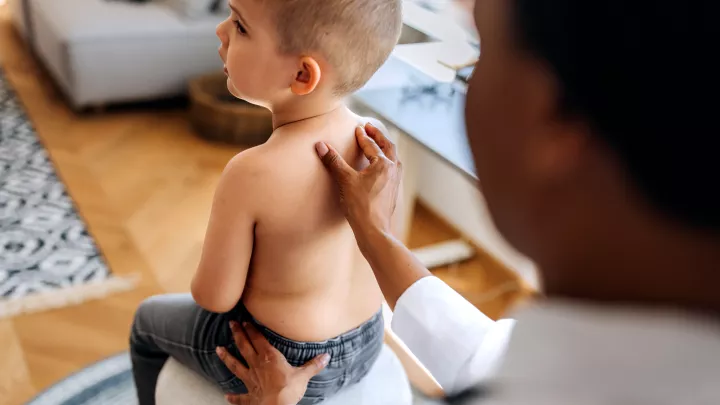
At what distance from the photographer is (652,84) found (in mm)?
311

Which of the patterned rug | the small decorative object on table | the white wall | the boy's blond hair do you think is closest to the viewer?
the boy's blond hair

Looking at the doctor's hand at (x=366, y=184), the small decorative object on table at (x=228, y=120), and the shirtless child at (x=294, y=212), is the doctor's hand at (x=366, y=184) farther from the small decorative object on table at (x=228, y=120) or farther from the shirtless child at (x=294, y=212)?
the small decorative object on table at (x=228, y=120)

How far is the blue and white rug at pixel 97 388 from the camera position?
1.45 metres

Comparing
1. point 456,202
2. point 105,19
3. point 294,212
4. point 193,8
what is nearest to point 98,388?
point 294,212

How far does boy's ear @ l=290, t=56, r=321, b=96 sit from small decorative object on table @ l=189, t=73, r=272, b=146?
190cm

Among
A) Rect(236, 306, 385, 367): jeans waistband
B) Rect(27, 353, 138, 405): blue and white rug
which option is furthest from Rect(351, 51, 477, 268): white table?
Rect(27, 353, 138, 405): blue and white rug

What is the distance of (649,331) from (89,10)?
3.01 meters

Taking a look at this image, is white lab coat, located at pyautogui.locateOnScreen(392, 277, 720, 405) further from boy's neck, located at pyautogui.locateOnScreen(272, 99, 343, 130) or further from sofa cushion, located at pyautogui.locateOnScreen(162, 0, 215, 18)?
sofa cushion, located at pyautogui.locateOnScreen(162, 0, 215, 18)

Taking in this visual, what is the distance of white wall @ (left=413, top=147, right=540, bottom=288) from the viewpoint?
2059 mm

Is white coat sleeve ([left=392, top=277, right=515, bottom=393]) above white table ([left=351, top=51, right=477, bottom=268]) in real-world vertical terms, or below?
above

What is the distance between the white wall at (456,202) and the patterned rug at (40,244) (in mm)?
1022

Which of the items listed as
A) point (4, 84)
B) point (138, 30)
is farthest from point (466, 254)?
point (4, 84)

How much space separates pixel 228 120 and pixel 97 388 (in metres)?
1.39

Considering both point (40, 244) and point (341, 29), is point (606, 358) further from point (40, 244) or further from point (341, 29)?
point (40, 244)
